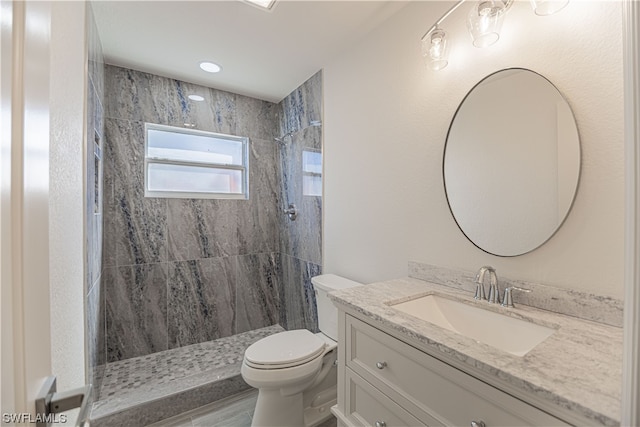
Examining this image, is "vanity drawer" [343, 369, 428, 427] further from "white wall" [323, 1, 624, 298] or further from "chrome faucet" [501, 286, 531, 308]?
"white wall" [323, 1, 624, 298]

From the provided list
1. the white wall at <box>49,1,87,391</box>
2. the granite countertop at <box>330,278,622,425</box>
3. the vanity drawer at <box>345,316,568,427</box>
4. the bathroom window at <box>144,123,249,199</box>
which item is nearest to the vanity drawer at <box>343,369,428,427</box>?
the vanity drawer at <box>345,316,568,427</box>

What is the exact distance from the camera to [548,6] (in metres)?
0.92

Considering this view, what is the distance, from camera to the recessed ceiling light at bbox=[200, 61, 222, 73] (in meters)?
2.09

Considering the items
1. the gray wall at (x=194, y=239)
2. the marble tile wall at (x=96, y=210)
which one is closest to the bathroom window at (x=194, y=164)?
the gray wall at (x=194, y=239)

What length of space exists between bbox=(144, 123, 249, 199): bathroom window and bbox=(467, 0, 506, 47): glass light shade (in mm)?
2170

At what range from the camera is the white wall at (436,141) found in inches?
34.4

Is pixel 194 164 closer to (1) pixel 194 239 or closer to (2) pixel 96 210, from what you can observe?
(1) pixel 194 239

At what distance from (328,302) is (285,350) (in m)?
0.41

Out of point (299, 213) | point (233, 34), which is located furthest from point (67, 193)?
point (299, 213)

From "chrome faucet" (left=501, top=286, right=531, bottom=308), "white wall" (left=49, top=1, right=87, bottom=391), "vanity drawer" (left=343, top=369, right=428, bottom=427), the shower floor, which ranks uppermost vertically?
"white wall" (left=49, top=1, right=87, bottom=391)

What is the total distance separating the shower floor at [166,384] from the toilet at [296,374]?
538mm

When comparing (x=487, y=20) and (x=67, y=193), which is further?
(x=487, y=20)

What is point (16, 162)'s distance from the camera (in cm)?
36

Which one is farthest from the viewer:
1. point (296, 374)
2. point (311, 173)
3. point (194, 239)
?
point (194, 239)
